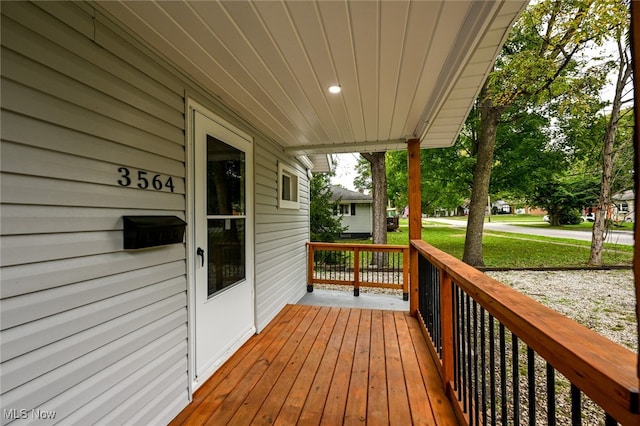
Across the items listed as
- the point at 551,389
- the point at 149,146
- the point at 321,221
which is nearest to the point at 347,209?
the point at 321,221

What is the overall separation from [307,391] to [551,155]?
1001 centimetres

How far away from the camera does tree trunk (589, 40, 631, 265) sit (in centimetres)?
611

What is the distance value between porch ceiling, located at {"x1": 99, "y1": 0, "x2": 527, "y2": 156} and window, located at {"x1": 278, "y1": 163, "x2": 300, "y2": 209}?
1.34 m

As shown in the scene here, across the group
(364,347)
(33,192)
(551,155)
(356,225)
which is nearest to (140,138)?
(33,192)

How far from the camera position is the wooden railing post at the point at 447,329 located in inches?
80.7

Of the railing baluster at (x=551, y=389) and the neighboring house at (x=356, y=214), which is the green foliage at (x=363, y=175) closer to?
the neighboring house at (x=356, y=214)

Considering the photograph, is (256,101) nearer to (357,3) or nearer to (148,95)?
(148,95)

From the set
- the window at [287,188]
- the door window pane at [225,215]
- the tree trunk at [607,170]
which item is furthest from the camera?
the tree trunk at [607,170]

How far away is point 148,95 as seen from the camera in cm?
169

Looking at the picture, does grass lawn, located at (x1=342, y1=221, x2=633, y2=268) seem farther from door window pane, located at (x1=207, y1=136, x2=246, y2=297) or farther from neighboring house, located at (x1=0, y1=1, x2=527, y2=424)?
door window pane, located at (x1=207, y1=136, x2=246, y2=297)

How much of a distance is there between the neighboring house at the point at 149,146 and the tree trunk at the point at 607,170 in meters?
6.62

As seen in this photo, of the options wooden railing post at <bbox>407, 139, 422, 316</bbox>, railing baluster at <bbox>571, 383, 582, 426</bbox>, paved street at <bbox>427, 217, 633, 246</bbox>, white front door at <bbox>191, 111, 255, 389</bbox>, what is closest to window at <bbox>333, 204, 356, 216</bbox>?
paved street at <bbox>427, 217, 633, 246</bbox>

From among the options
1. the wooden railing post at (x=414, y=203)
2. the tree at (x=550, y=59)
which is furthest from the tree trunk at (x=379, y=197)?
the wooden railing post at (x=414, y=203)

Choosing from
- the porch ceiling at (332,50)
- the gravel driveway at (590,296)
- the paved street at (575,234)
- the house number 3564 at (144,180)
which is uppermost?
the porch ceiling at (332,50)
